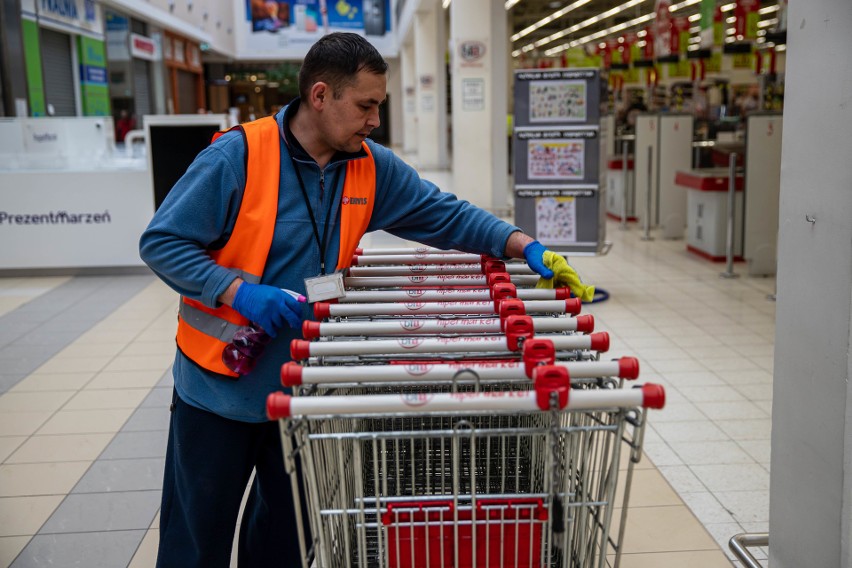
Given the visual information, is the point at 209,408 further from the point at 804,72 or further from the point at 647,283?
the point at 647,283

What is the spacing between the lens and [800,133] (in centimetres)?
228

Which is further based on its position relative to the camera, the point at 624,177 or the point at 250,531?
the point at 624,177

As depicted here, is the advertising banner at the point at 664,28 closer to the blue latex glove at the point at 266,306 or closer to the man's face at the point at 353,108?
the man's face at the point at 353,108

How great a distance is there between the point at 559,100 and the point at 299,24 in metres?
25.5

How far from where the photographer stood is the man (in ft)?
6.00

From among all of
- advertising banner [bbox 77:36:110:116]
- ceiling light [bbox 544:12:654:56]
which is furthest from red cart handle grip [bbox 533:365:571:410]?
ceiling light [bbox 544:12:654:56]

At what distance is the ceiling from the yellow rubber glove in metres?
20.4

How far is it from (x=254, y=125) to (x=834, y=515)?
175 centimetres

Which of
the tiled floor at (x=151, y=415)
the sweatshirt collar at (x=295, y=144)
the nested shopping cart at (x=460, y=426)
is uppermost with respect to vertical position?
the sweatshirt collar at (x=295, y=144)

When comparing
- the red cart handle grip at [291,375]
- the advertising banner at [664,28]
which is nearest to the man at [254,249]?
the red cart handle grip at [291,375]

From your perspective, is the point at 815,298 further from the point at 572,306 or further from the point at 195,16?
the point at 195,16

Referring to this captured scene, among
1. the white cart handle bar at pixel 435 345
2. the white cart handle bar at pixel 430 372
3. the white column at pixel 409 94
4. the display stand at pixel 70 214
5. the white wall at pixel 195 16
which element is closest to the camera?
the white cart handle bar at pixel 430 372

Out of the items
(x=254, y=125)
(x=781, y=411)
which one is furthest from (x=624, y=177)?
(x=254, y=125)

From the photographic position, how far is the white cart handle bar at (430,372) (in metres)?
1.45
